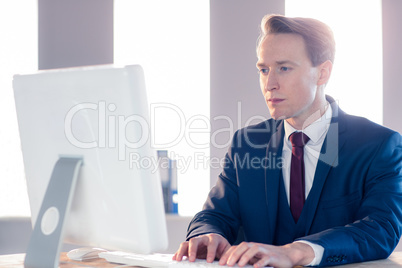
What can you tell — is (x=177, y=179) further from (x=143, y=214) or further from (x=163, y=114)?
(x=143, y=214)

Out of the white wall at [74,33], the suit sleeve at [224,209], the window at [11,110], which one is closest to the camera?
the suit sleeve at [224,209]

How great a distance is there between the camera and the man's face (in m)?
1.98

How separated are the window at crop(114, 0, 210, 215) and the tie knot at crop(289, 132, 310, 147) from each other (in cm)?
186

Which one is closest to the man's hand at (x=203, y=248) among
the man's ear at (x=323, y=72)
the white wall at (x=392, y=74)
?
the man's ear at (x=323, y=72)

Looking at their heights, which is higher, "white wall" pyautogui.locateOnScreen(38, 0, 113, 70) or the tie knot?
"white wall" pyautogui.locateOnScreen(38, 0, 113, 70)

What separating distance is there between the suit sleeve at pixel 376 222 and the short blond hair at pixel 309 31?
51cm

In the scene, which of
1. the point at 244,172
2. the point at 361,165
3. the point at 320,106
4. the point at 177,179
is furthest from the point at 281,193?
the point at 177,179

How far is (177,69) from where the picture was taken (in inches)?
150

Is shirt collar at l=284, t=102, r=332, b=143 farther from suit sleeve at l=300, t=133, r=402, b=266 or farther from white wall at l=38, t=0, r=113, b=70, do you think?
white wall at l=38, t=0, r=113, b=70

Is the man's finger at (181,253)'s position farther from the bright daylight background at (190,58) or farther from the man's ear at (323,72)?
the bright daylight background at (190,58)

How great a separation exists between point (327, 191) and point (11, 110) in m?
2.73

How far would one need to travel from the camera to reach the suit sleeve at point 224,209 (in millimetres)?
1778

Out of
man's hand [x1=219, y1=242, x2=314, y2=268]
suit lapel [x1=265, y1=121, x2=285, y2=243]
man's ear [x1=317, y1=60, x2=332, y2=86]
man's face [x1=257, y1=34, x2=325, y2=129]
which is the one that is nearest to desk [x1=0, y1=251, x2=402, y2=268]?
man's hand [x1=219, y1=242, x2=314, y2=268]

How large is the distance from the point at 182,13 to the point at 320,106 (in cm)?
212
